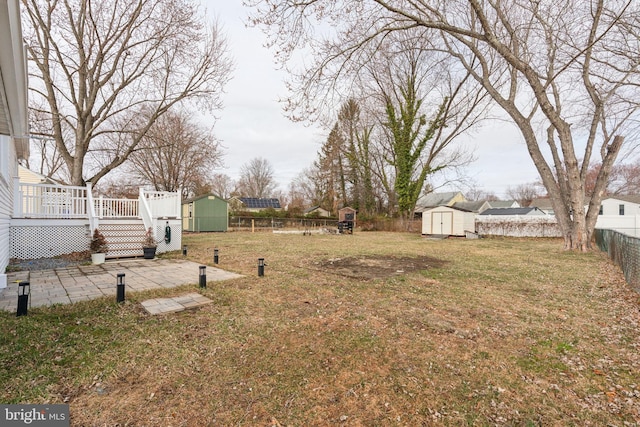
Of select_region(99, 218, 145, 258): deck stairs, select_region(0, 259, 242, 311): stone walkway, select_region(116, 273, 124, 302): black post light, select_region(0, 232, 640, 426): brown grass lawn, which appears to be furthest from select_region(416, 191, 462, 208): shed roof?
select_region(116, 273, 124, 302): black post light

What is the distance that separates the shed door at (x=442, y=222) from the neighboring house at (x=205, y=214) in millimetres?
14976

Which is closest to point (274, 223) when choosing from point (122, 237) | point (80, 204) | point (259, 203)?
point (259, 203)

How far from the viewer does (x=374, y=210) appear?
28375 mm

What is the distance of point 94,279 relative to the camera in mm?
5379

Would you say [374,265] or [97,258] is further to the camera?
[374,265]

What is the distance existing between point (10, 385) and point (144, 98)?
14.1 metres

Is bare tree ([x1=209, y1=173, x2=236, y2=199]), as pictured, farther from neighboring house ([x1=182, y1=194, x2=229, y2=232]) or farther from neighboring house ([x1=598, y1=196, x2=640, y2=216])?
neighboring house ([x1=598, y1=196, x2=640, y2=216])

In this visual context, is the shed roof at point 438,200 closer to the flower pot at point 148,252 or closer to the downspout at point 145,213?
the downspout at point 145,213

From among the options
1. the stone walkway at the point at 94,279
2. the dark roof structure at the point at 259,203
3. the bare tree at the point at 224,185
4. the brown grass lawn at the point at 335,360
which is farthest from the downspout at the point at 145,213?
the bare tree at the point at 224,185

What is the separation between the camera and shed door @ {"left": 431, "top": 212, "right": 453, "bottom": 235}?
60.4 feet

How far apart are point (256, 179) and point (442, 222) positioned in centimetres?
3125

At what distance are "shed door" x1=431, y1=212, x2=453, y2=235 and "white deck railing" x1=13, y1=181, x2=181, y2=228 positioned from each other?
51.4ft

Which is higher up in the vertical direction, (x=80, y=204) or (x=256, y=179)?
(x=256, y=179)

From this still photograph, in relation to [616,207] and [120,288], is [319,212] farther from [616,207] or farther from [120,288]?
[616,207]
